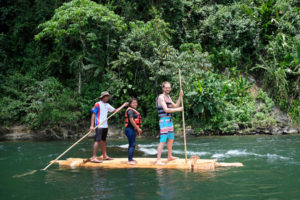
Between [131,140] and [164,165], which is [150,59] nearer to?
[131,140]

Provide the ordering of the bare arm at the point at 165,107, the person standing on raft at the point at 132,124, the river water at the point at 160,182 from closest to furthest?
the river water at the point at 160,182 < the bare arm at the point at 165,107 < the person standing on raft at the point at 132,124

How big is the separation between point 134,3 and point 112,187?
539 inches

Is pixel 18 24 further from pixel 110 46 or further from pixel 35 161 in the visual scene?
pixel 35 161

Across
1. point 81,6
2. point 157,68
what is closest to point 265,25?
point 157,68

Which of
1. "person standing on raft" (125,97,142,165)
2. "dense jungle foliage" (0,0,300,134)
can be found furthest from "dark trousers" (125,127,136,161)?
"dense jungle foliage" (0,0,300,134)

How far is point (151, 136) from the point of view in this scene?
14250 millimetres

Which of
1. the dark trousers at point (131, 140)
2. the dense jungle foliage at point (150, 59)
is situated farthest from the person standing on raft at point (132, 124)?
the dense jungle foliage at point (150, 59)

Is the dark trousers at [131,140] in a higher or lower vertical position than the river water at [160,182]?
higher

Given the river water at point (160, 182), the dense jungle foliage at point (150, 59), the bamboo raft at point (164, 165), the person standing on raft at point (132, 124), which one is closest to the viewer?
the river water at point (160, 182)

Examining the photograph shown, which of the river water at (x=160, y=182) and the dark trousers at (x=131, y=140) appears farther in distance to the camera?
the dark trousers at (x=131, y=140)

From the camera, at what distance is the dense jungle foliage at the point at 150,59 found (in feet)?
46.4

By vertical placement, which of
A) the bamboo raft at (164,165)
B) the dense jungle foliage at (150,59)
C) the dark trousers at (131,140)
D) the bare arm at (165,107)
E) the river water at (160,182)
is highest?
the dense jungle foliage at (150,59)

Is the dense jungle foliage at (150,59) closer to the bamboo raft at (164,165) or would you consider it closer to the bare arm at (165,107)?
the bamboo raft at (164,165)

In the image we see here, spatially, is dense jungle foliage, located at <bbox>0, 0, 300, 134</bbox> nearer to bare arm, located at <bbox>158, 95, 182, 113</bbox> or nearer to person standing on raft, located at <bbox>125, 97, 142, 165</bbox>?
person standing on raft, located at <bbox>125, 97, 142, 165</bbox>
